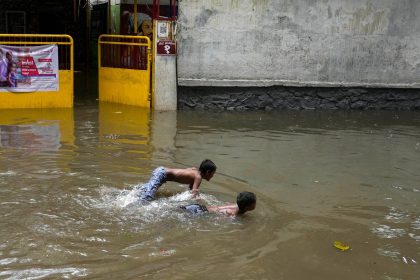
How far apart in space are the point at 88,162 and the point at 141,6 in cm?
1305

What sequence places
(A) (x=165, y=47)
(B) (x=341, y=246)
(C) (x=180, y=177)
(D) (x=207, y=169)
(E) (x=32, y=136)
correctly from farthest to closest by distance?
(A) (x=165, y=47) < (E) (x=32, y=136) < (C) (x=180, y=177) < (D) (x=207, y=169) < (B) (x=341, y=246)

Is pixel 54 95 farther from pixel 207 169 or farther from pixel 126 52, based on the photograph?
pixel 207 169

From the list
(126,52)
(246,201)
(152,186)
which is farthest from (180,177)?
(126,52)

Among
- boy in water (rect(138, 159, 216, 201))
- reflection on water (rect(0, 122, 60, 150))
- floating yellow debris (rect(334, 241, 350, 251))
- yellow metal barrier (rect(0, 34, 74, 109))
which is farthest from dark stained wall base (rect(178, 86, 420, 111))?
floating yellow debris (rect(334, 241, 350, 251))

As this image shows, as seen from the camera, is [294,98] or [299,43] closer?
[299,43]

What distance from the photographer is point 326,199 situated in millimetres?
7270

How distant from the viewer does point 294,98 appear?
47.5ft

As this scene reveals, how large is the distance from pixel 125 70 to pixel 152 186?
7.55 m

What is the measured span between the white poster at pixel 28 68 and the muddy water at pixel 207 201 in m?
1.28

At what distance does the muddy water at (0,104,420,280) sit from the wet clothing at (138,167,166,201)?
178mm

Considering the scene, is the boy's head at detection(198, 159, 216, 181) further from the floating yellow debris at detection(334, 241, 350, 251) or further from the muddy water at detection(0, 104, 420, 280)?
the floating yellow debris at detection(334, 241, 350, 251)

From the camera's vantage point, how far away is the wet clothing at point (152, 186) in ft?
22.4

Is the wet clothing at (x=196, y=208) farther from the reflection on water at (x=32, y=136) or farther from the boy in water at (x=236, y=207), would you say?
the reflection on water at (x=32, y=136)

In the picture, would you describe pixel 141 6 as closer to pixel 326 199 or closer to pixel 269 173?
pixel 269 173
